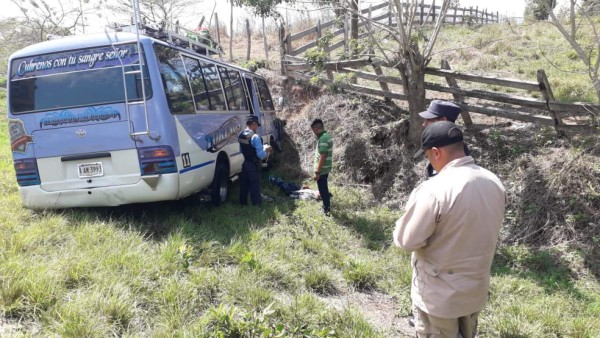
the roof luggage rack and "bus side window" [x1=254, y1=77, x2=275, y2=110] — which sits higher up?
the roof luggage rack

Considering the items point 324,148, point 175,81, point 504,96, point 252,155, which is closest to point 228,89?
point 252,155

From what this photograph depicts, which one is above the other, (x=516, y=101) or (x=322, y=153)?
(x=516, y=101)

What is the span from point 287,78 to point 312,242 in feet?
28.8

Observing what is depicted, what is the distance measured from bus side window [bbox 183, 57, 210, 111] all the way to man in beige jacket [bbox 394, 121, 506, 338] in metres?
4.37

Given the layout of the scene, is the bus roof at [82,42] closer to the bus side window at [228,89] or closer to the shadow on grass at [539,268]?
the bus side window at [228,89]


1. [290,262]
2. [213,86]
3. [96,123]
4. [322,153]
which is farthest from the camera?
[213,86]

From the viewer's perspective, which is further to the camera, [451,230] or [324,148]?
[324,148]

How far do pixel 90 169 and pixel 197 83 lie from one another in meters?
1.96

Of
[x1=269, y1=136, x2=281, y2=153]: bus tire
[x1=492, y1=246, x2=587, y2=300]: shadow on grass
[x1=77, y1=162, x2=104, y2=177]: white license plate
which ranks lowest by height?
[x1=269, y1=136, x2=281, y2=153]: bus tire

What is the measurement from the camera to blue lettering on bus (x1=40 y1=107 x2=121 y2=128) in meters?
5.01

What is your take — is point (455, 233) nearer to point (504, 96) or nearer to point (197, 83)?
point (197, 83)

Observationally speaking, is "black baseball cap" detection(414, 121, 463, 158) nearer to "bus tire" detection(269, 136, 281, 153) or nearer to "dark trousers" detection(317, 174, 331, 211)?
"dark trousers" detection(317, 174, 331, 211)

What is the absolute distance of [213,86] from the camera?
682 cm

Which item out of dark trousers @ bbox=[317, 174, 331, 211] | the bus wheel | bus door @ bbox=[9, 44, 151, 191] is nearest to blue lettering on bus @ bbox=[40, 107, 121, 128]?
bus door @ bbox=[9, 44, 151, 191]
